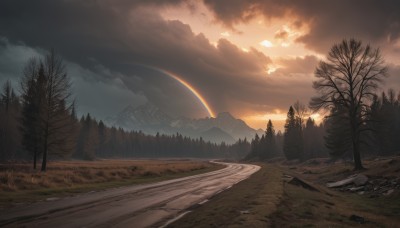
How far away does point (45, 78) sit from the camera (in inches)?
1508

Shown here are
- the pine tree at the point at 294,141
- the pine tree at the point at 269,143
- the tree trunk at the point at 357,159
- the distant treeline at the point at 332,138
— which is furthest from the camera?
the pine tree at the point at 269,143

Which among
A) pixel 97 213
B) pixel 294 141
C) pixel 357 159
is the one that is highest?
pixel 294 141

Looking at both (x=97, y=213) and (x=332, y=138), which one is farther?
(x=332, y=138)

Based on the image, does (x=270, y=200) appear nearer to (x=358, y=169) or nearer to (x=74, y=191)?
(x=74, y=191)

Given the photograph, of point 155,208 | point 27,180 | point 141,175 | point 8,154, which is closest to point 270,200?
point 155,208

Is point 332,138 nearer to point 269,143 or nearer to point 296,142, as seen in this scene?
point 296,142

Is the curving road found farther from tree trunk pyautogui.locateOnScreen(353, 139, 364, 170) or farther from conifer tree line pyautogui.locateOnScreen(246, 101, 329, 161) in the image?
conifer tree line pyautogui.locateOnScreen(246, 101, 329, 161)

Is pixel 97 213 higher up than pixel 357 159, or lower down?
lower down

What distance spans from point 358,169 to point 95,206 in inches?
1085

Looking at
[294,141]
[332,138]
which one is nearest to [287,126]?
[294,141]

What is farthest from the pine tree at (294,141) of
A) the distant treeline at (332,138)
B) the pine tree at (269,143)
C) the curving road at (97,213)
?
the curving road at (97,213)

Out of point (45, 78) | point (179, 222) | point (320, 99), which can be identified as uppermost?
point (45, 78)

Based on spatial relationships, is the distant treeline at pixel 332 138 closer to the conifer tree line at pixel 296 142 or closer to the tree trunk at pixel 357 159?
the conifer tree line at pixel 296 142

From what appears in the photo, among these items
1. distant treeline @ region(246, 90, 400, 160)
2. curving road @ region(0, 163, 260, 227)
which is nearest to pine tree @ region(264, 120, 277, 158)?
distant treeline @ region(246, 90, 400, 160)
